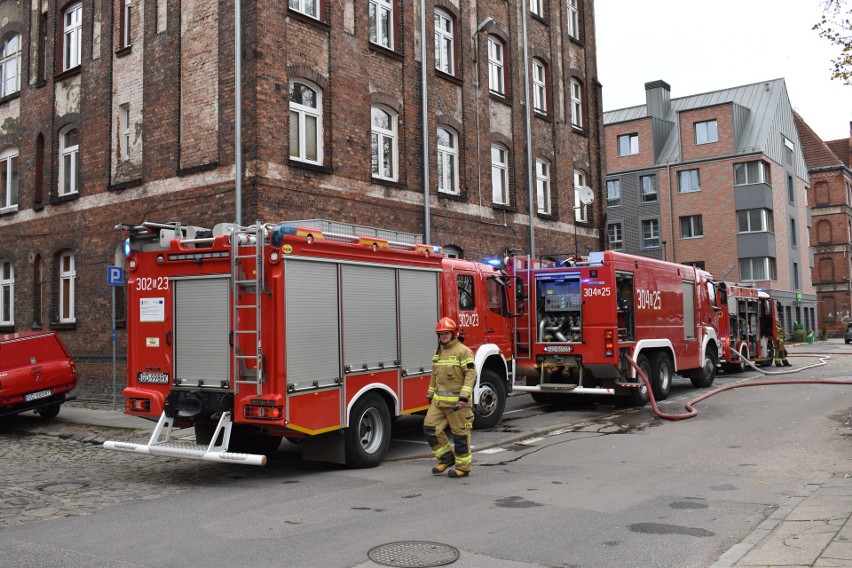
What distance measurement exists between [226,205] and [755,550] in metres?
12.2

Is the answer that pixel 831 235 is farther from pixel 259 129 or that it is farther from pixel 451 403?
pixel 451 403

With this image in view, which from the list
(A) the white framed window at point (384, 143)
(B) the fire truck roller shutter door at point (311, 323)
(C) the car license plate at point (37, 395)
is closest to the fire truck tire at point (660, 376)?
(A) the white framed window at point (384, 143)

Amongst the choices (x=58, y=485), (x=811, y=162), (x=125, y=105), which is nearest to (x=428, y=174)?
(x=125, y=105)

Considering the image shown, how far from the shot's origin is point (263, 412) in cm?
814

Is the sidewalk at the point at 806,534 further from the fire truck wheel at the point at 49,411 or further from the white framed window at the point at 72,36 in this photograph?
the white framed window at the point at 72,36

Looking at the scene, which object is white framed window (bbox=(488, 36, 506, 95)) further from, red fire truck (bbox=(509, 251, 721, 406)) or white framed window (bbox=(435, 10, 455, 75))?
red fire truck (bbox=(509, 251, 721, 406))

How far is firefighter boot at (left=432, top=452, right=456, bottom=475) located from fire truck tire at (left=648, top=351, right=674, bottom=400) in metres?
7.69

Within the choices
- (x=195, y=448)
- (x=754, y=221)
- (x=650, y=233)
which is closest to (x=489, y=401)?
(x=195, y=448)

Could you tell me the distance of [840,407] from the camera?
14133 mm

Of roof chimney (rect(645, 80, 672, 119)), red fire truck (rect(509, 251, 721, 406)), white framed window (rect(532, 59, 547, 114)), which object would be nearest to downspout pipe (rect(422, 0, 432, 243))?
red fire truck (rect(509, 251, 721, 406))

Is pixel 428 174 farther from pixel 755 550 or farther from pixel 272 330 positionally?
pixel 755 550

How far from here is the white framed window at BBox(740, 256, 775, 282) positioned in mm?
45688

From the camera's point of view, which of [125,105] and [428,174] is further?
[428,174]

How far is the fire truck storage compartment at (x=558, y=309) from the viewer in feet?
47.4
